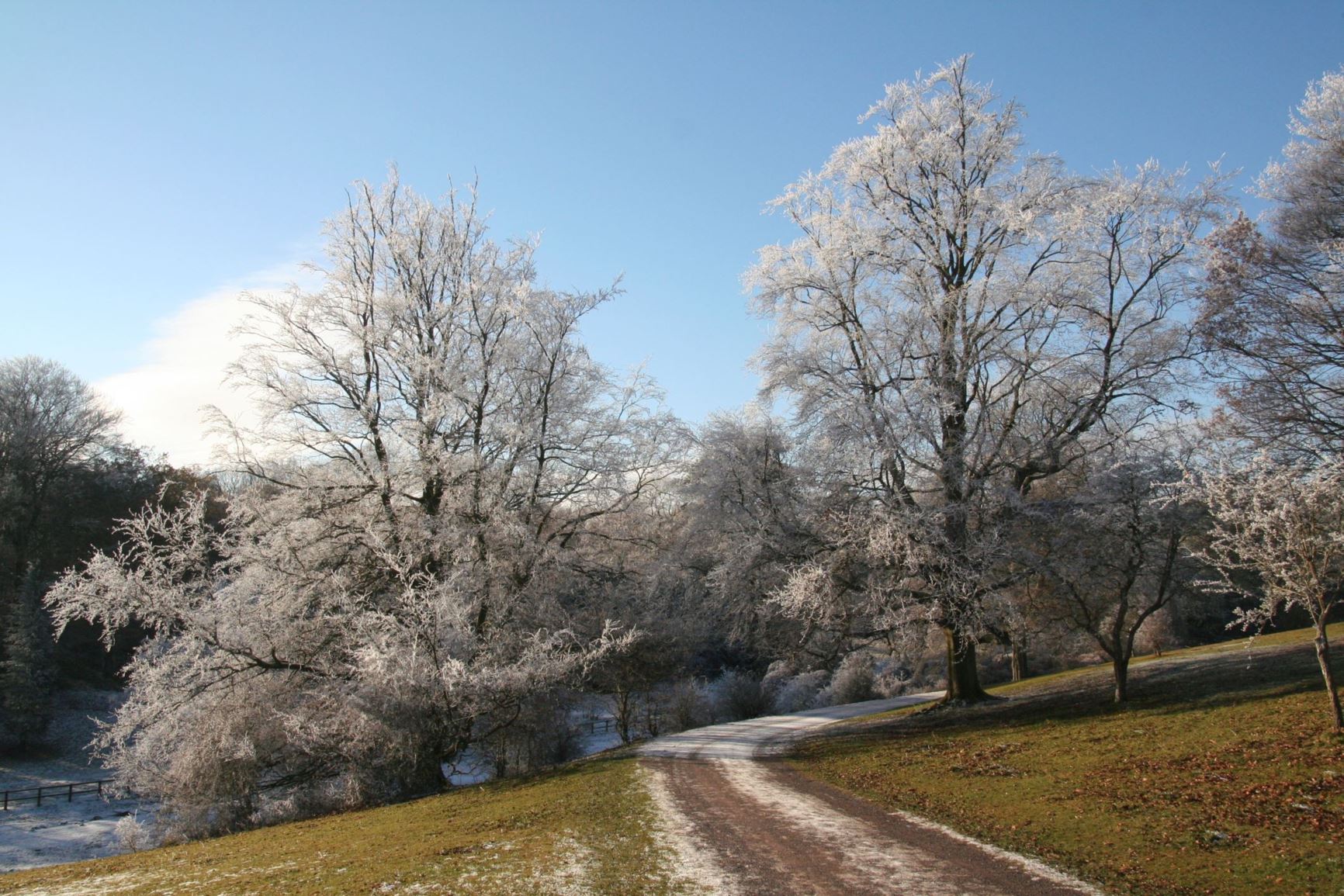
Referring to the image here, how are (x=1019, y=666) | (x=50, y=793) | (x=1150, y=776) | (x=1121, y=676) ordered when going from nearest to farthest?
(x=1150, y=776) < (x=1121, y=676) < (x=50, y=793) < (x=1019, y=666)

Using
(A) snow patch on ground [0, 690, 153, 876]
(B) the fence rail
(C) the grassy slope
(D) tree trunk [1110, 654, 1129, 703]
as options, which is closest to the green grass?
(A) snow patch on ground [0, 690, 153, 876]

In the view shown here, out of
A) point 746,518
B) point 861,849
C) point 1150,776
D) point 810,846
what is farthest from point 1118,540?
point 810,846

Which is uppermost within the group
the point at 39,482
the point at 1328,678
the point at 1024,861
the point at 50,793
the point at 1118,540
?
the point at 39,482

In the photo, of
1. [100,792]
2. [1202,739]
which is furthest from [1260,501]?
[100,792]

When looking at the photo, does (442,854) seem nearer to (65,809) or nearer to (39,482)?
(65,809)

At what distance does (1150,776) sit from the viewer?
1160 cm

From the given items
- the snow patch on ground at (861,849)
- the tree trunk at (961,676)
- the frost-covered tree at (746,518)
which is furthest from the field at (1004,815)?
the frost-covered tree at (746,518)

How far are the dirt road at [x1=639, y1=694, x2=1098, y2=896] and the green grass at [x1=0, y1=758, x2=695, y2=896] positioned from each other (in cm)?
57

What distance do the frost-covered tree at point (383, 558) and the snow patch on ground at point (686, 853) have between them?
17.5 ft

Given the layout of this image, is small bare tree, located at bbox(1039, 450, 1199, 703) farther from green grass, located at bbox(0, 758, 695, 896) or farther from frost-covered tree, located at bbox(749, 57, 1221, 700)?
green grass, located at bbox(0, 758, 695, 896)

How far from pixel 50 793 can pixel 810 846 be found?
3339 centimetres

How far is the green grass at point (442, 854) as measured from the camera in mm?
9008

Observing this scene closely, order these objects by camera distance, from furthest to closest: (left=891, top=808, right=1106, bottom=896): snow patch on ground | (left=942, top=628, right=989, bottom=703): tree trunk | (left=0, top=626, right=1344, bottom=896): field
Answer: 1. (left=942, top=628, right=989, bottom=703): tree trunk
2. (left=0, top=626, right=1344, bottom=896): field
3. (left=891, top=808, right=1106, bottom=896): snow patch on ground

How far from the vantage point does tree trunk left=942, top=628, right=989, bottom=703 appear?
20750 millimetres
